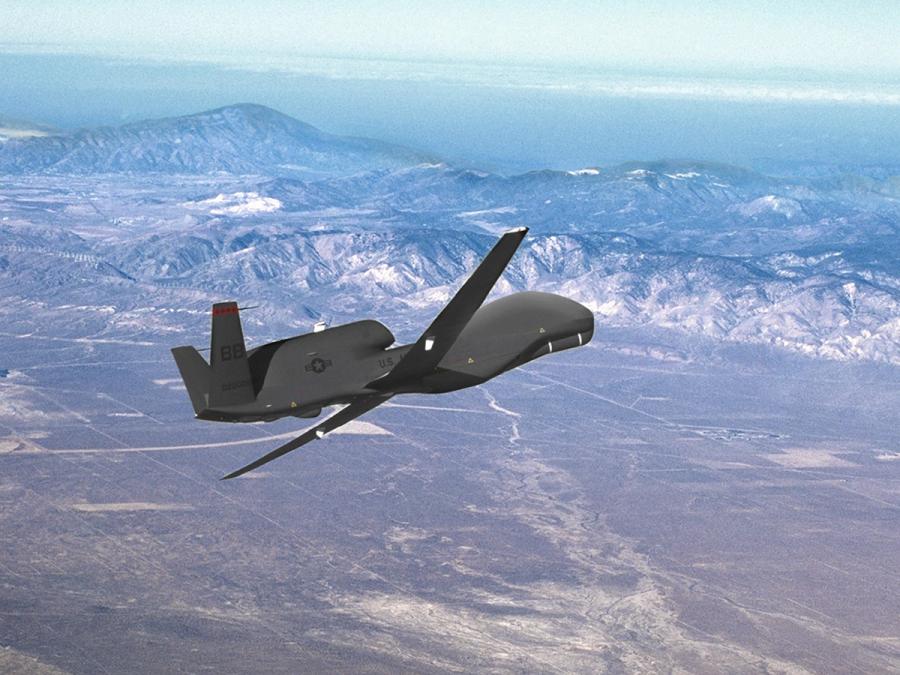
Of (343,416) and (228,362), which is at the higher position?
(228,362)

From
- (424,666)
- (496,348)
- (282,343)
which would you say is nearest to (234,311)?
(282,343)

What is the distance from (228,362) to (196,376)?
0.97 m

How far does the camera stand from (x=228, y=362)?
26344 millimetres

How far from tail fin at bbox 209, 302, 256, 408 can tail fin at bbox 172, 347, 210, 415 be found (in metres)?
0.17

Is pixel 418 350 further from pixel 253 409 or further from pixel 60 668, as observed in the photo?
pixel 60 668

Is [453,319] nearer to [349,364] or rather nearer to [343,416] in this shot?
[349,364]

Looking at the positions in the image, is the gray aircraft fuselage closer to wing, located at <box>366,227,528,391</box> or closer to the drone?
the drone

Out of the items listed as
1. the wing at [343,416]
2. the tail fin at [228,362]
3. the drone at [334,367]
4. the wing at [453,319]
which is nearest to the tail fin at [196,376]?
the drone at [334,367]

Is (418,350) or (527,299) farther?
(527,299)

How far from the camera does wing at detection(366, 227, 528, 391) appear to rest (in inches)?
991

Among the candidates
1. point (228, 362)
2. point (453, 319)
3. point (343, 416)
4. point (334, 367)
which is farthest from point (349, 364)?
point (453, 319)

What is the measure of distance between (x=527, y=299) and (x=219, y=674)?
593 feet

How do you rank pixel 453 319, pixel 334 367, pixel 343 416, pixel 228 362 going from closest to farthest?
pixel 453 319 < pixel 228 362 < pixel 334 367 < pixel 343 416

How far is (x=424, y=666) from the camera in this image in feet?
653
